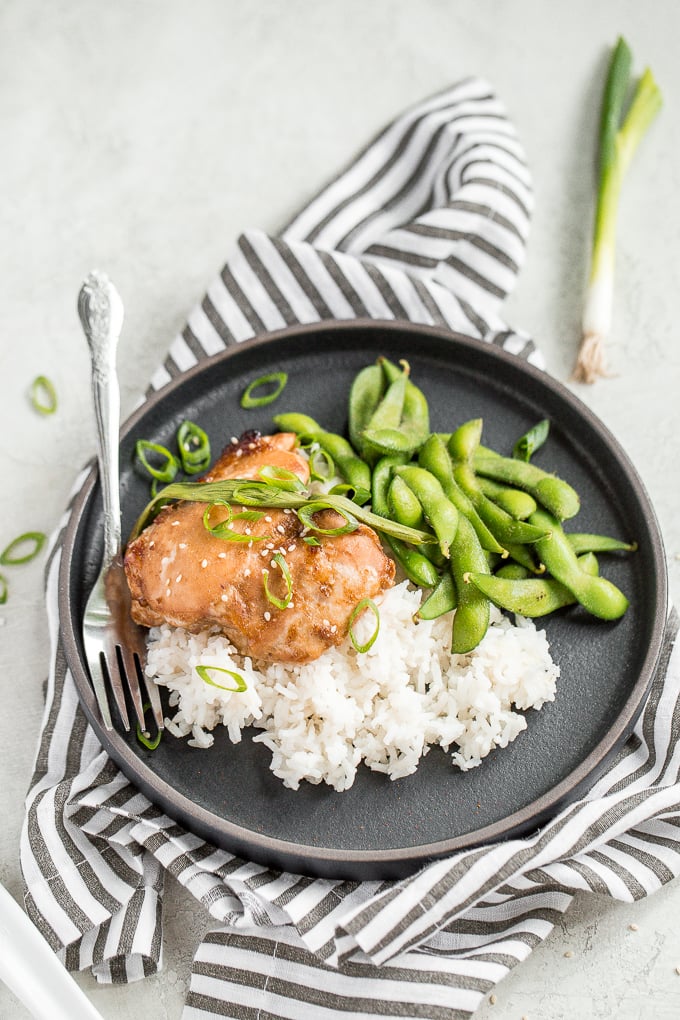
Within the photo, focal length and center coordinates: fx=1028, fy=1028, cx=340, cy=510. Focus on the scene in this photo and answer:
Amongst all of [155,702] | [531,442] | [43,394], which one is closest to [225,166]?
[43,394]

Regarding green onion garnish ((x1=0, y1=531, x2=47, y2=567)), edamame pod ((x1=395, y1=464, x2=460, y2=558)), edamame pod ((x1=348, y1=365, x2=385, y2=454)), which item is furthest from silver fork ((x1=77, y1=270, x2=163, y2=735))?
edamame pod ((x1=395, y1=464, x2=460, y2=558))

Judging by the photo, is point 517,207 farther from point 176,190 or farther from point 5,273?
point 5,273

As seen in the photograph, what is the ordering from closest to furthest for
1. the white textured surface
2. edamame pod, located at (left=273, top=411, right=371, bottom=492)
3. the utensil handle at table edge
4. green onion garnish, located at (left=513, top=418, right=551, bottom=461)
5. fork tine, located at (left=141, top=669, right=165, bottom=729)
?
the utensil handle at table edge
fork tine, located at (left=141, top=669, right=165, bottom=729)
edamame pod, located at (left=273, top=411, right=371, bottom=492)
green onion garnish, located at (left=513, top=418, right=551, bottom=461)
the white textured surface

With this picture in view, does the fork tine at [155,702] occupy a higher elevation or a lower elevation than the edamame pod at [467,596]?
lower

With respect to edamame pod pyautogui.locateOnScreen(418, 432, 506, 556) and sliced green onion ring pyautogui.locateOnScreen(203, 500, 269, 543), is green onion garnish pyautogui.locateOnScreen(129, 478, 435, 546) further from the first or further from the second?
edamame pod pyautogui.locateOnScreen(418, 432, 506, 556)

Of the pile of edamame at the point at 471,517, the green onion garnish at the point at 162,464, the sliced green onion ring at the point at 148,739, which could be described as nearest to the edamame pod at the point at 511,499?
the pile of edamame at the point at 471,517

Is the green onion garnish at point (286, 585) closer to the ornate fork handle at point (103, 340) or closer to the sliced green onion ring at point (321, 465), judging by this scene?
the sliced green onion ring at point (321, 465)

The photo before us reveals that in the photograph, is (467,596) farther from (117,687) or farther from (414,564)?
(117,687)
